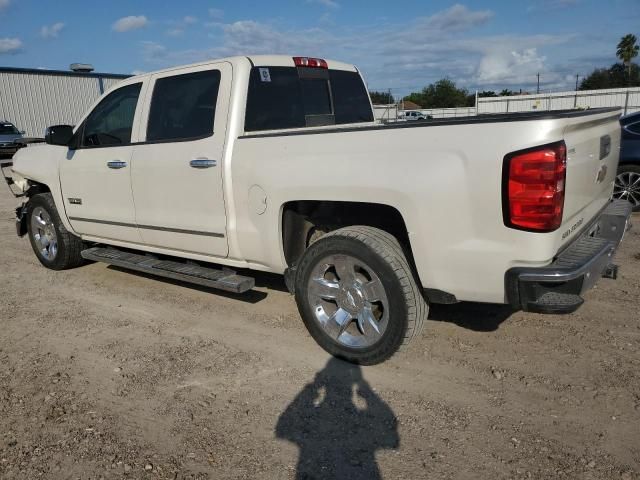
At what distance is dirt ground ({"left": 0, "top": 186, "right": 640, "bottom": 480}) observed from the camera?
2.60 meters

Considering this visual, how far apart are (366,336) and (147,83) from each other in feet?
9.53

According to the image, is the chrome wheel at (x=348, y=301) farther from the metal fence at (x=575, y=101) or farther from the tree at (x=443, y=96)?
the tree at (x=443, y=96)

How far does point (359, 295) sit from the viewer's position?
343 cm

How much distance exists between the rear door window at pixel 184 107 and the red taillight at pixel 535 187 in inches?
89.5

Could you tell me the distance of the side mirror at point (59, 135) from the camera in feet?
16.6

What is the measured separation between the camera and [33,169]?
225 inches

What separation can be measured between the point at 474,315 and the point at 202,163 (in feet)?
8.06

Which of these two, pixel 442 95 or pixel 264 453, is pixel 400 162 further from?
pixel 442 95

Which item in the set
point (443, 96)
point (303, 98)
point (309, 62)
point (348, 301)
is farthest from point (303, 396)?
point (443, 96)

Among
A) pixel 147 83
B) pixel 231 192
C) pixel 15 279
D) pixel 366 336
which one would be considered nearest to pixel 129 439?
pixel 366 336

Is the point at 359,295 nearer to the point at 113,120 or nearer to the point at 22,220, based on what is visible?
the point at 113,120

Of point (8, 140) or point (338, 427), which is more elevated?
point (8, 140)

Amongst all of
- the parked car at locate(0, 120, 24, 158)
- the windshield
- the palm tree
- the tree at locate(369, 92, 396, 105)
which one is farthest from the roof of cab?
the palm tree

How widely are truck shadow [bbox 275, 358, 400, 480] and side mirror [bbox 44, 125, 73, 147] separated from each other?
350cm
